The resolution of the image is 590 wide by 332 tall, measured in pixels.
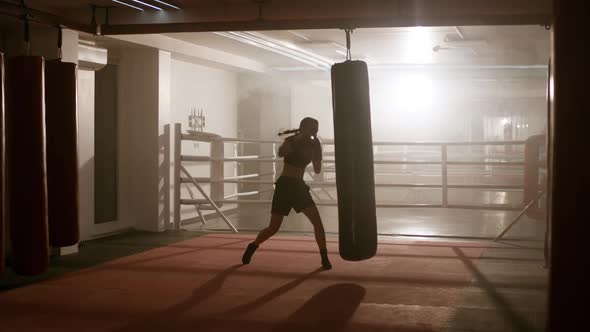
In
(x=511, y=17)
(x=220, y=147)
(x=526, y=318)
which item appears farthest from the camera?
(x=220, y=147)

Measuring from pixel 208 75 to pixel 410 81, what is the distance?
4.99 metres

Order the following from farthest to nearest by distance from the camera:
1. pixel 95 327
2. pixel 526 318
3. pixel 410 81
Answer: pixel 410 81 → pixel 526 318 → pixel 95 327

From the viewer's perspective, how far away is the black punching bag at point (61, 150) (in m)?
3.57

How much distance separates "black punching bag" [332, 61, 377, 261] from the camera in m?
4.00

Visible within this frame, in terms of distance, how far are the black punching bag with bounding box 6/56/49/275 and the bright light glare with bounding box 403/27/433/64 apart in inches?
190

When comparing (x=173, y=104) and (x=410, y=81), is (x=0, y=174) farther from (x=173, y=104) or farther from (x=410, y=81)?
(x=410, y=81)

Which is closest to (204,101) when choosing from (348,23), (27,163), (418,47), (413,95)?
(418,47)

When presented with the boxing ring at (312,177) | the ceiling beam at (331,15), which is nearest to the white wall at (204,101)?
the boxing ring at (312,177)

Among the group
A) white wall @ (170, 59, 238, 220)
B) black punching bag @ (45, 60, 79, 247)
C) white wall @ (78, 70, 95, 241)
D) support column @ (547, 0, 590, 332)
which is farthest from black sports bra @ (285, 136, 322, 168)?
white wall @ (170, 59, 238, 220)

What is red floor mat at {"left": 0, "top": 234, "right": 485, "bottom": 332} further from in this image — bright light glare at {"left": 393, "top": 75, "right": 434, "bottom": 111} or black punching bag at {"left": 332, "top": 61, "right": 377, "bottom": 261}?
bright light glare at {"left": 393, "top": 75, "right": 434, "bottom": 111}

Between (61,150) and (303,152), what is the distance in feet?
6.32

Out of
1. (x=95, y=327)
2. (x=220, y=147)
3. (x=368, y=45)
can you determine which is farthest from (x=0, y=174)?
(x=368, y=45)

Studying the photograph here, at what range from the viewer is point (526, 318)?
3.48 meters

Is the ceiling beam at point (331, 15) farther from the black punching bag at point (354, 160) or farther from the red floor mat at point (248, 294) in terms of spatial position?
the red floor mat at point (248, 294)
